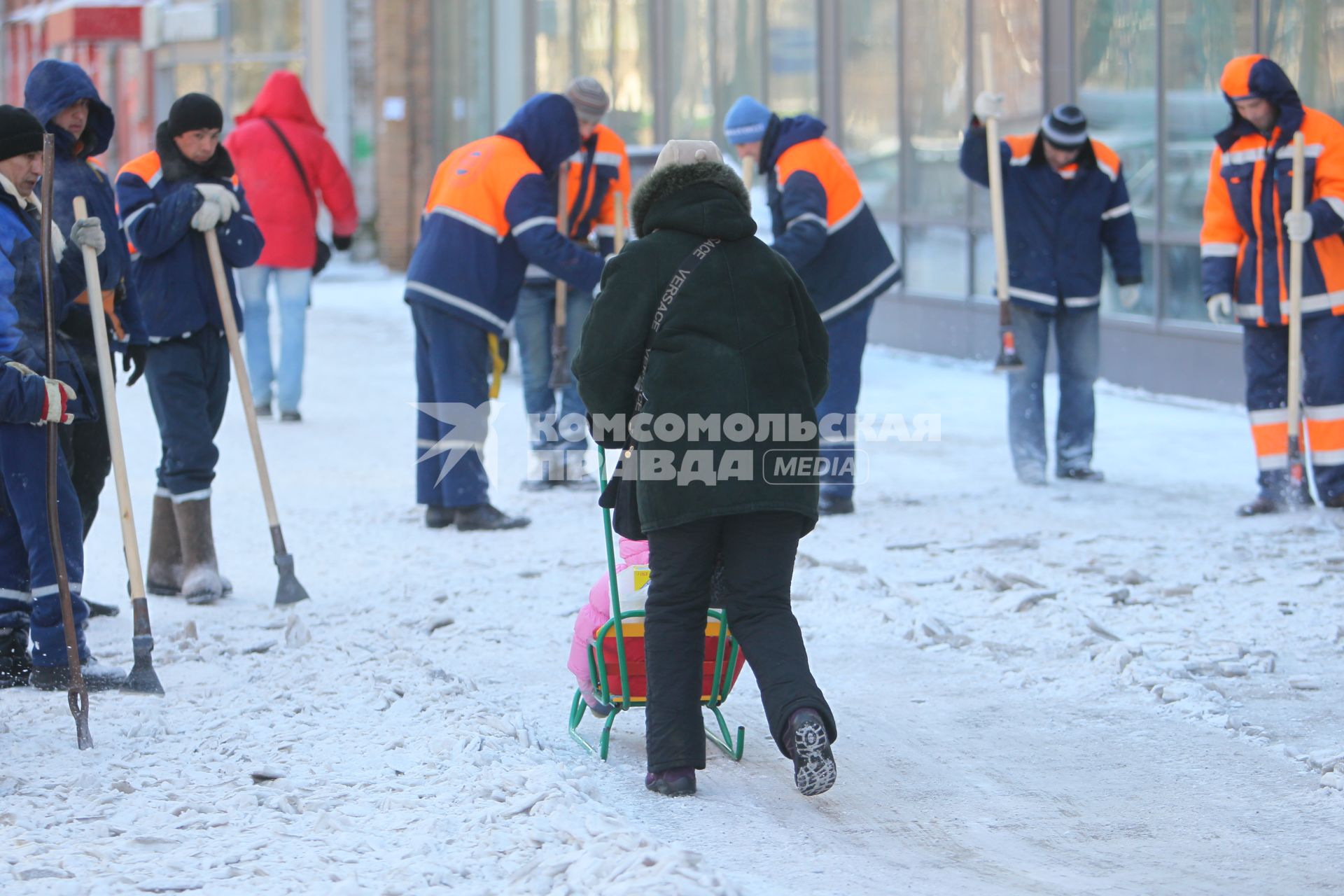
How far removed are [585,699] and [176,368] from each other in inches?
104

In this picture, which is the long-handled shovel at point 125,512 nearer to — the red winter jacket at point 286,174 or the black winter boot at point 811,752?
the black winter boot at point 811,752

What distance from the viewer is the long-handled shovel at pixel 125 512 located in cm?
528

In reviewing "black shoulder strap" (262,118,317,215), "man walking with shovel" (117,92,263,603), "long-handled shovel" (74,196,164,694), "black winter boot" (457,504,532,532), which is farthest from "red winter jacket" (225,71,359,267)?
"long-handled shovel" (74,196,164,694)

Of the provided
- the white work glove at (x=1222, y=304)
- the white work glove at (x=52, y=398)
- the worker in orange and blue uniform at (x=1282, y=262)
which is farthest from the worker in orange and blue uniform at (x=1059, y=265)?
the white work glove at (x=52, y=398)

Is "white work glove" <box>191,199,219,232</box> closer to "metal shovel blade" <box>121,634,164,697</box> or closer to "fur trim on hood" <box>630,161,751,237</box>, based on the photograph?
"metal shovel blade" <box>121,634,164,697</box>

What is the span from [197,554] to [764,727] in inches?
109

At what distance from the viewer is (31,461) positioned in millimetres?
5168

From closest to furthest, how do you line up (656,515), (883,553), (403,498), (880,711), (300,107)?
(656,515)
(880,711)
(883,553)
(403,498)
(300,107)

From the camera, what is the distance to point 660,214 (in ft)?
14.4

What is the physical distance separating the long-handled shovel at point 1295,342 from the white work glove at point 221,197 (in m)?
4.70

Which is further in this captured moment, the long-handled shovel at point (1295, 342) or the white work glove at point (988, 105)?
the white work glove at point (988, 105)

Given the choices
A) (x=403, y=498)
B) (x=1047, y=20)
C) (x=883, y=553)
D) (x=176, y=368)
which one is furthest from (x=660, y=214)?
(x=1047, y=20)

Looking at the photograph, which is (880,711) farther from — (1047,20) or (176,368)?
(1047,20)

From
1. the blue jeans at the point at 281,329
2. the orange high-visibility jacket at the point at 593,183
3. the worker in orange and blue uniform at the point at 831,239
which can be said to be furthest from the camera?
the blue jeans at the point at 281,329
